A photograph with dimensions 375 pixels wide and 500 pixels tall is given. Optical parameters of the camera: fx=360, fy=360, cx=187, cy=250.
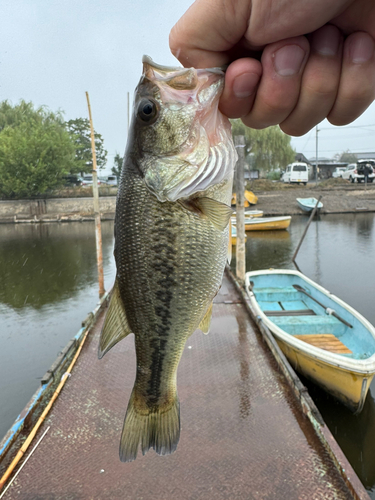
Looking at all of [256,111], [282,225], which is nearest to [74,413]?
[256,111]

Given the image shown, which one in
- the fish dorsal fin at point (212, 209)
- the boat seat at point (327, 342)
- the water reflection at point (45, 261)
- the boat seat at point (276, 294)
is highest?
the fish dorsal fin at point (212, 209)

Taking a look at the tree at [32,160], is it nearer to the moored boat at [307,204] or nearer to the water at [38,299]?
the water at [38,299]

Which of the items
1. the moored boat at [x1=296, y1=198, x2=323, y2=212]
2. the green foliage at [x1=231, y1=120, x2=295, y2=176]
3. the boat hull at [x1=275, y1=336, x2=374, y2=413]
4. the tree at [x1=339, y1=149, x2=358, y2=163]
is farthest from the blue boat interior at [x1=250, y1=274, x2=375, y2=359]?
the tree at [x1=339, y1=149, x2=358, y2=163]

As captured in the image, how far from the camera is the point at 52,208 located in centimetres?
3659

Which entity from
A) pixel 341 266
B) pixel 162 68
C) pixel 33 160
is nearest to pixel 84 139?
pixel 33 160

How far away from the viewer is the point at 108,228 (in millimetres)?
32000

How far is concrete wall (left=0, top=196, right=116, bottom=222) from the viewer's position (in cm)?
3544

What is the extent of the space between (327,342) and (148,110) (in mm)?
7056

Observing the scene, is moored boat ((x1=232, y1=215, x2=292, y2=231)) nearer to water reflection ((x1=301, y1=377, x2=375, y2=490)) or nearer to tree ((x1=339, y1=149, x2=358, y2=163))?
water reflection ((x1=301, y1=377, x2=375, y2=490))

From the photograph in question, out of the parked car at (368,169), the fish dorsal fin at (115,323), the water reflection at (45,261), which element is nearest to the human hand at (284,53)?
the fish dorsal fin at (115,323)

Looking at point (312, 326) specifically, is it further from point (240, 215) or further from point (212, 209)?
point (212, 209)

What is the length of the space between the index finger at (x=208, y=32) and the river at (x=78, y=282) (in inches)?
268

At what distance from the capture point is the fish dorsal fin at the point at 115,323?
1604mm

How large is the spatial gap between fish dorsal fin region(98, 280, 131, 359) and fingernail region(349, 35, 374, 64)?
1.35m
